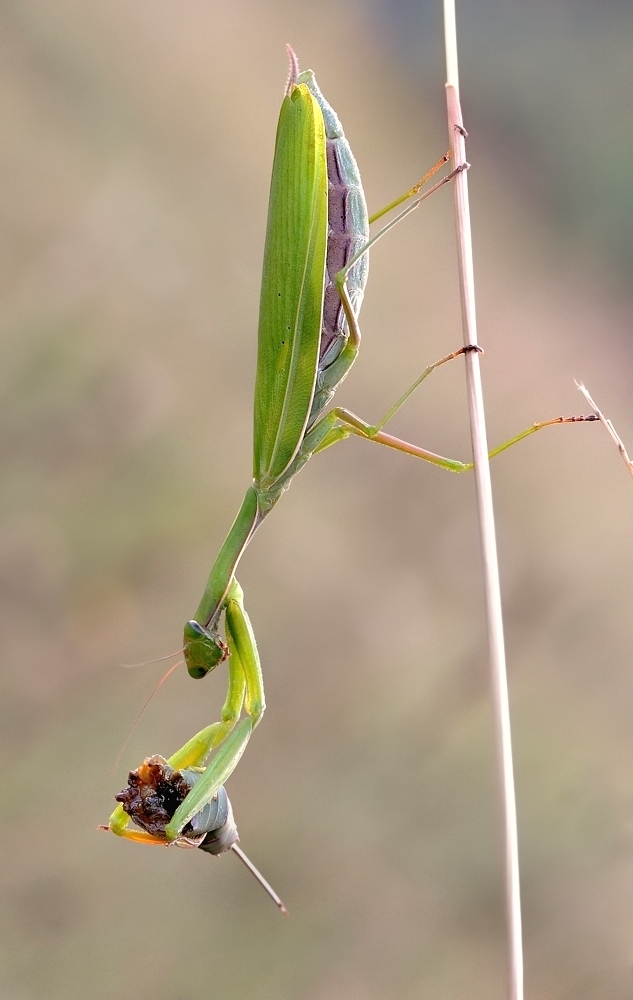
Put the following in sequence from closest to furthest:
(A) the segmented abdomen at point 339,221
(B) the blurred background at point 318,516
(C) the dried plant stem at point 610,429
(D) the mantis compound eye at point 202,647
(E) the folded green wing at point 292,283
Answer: (C) the dried plant stem at point 610,429, (E) the folded green wing at point 292,283, (A) the segmented abdomen at point 339,221, (D) the mantis compound eye at point 202,647, (B) the blurred background at point 318,516

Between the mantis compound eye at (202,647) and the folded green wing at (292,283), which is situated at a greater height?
the folded green wing at (292,283)

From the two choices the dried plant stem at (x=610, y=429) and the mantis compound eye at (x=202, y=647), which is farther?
the mantis compound eye at (x=202, y=647)

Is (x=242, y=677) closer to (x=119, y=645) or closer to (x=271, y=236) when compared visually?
(x=271, y=236)

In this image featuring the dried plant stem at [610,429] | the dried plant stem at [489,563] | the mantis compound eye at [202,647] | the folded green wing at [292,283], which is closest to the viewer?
the dried plant stem at [489,563]

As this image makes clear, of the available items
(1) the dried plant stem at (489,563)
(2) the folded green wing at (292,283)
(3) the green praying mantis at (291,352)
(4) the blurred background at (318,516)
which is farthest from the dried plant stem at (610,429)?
Result: (4) the blurred background at (318,516)

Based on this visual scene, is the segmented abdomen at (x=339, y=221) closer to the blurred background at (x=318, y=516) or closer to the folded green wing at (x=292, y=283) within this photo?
the folded green wing at (x=292, y=283)

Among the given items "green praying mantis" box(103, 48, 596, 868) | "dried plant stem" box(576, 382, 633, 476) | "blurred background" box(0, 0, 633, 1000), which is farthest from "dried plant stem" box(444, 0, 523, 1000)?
"blurred background" box(0, 0, 633, 1000)

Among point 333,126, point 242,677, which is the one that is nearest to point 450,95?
point 333,126

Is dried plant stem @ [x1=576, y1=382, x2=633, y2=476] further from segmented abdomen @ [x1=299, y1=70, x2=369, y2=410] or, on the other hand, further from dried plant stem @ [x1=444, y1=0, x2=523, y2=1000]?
segmented abdomen @ [x1=299, y1=70, x2=369, y2=410]
